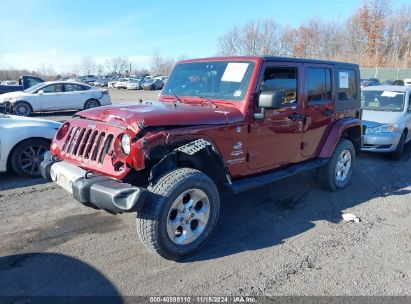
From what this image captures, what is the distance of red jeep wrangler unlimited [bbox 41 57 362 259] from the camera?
334 centimetres

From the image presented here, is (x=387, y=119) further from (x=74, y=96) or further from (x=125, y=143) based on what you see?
(x=74, y=96)

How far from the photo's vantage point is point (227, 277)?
3.31m

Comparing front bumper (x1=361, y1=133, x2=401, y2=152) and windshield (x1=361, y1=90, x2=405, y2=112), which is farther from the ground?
windshield (x1=361, y1=90, x2=405, y2=112)

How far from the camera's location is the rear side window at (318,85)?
5094 millimetres

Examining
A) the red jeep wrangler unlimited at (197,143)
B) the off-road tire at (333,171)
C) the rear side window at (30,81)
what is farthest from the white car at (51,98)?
the off-road tire at (333,171)

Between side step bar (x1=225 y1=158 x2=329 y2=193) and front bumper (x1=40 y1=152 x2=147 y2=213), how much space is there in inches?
47.5

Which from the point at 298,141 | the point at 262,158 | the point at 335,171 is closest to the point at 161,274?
the point at 262,158

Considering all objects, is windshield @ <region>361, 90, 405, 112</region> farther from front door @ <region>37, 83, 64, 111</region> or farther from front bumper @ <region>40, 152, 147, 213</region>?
front door @ <region>37, 83, 64, 111</region>

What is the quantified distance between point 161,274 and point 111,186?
95cm

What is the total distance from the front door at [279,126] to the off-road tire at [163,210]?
1.06 m

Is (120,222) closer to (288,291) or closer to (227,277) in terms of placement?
(227,277)

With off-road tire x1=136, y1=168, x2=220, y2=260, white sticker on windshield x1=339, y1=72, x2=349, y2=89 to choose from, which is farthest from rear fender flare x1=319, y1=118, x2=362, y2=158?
off-road tire x1=136, y1=168, x2=220, y2=260

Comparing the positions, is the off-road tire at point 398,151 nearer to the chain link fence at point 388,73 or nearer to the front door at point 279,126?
the front door at point 279,126

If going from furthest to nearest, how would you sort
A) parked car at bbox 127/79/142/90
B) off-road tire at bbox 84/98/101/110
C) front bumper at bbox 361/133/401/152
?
parked car at bbox 127/79/142/90 < off-road tire at bbox 84/98/101/110 < front bumper at bbox 361/133/401/152
